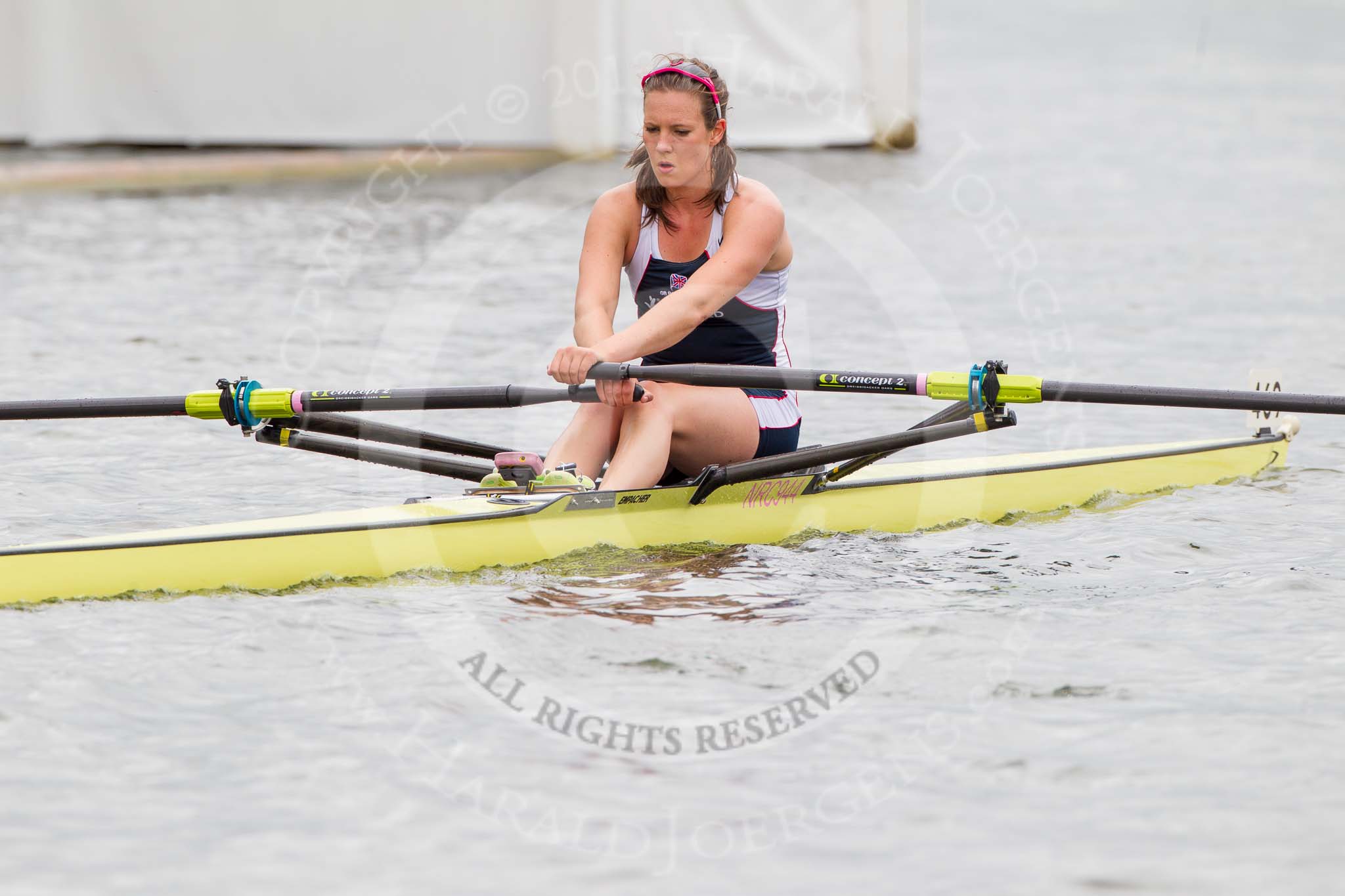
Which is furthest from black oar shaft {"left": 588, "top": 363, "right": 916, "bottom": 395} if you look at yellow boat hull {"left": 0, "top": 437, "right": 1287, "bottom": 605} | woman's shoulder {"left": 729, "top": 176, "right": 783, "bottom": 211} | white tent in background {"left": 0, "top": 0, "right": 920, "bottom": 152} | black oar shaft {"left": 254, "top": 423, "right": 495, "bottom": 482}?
white tent in background {"left": 0, "top": 0, "right": 920, "bottom": 152}

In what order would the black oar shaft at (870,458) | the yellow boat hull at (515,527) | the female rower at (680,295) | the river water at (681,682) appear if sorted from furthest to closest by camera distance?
the black oar shaft at (870,458)
the female rower at (680,295)
the yellow boat hull at (515,527)
the river water at (681,682)

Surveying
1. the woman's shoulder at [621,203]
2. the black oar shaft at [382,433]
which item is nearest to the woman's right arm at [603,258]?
the woman's shoulder at [621,203]

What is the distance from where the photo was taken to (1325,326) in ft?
27.7

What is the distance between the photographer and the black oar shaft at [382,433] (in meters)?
4.45

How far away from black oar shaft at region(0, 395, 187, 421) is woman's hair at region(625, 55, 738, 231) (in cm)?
142

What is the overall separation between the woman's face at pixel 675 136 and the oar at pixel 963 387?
540 mm

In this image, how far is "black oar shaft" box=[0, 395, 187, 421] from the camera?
408 centimetres

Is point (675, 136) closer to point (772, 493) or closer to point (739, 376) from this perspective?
point (739, 376)

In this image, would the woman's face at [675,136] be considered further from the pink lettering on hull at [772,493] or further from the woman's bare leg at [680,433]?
the pink lettering on hull at [772,493]

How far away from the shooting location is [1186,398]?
405 centimetres

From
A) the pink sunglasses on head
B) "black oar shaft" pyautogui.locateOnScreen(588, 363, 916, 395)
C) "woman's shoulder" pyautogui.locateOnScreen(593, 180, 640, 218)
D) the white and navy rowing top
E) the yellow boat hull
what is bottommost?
the yellow boat hull

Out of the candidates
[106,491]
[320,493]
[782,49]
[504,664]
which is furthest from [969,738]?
[782,49]

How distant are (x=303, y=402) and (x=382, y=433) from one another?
37 cm

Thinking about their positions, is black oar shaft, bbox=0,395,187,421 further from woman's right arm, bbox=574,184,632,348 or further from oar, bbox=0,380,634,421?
woman's right arm, bbox=574,184,632,348
